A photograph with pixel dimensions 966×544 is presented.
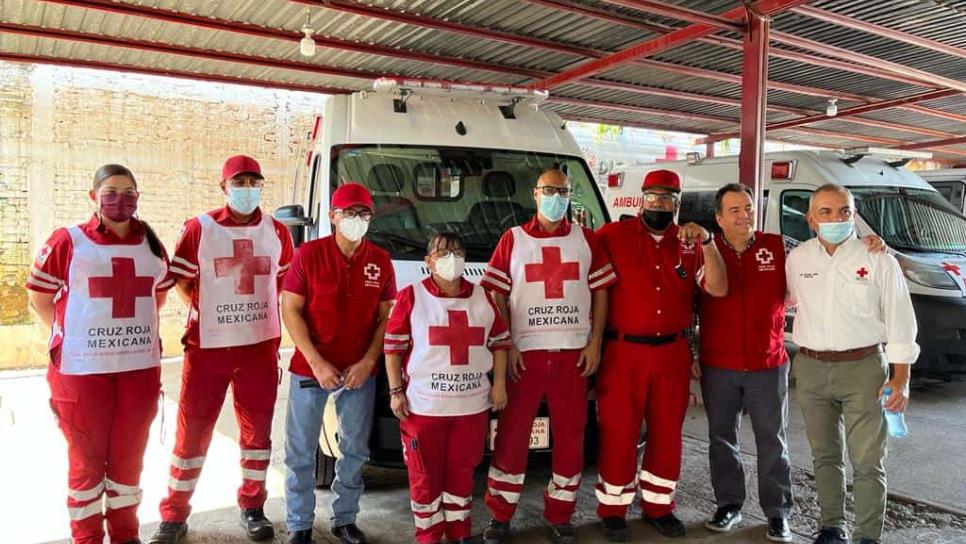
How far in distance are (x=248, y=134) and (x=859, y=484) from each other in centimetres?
819

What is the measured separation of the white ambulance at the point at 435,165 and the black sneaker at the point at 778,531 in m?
0.98

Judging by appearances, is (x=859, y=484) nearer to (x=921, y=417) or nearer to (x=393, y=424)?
(x=393, y=424)

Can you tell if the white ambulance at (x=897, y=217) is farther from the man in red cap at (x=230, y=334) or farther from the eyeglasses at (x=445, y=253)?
the man in red cap at (x=230, y=334)

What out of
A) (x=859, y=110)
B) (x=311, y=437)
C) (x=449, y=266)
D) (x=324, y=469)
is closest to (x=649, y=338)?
(x=449, y=266)

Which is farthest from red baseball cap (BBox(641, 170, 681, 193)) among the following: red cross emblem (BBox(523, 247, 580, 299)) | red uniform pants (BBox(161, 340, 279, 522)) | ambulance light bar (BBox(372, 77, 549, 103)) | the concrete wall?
the concrete wall

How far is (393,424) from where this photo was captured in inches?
141

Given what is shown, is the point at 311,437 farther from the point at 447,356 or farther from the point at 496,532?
the point at 496,532

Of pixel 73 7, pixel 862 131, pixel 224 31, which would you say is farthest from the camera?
pixel 862 131

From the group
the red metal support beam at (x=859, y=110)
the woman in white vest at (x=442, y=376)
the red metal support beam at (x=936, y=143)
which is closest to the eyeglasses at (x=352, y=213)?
the woman in white vest at (x=442, y=376)

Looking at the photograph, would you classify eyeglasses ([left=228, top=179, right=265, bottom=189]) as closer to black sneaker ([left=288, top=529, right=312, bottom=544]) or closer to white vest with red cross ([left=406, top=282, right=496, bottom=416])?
white vest with red cross ([left=406, top=282, right=496, bottom=416])

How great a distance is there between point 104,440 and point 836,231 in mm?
3373

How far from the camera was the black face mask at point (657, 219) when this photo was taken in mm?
3584

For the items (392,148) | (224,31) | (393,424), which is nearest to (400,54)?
(224,31)

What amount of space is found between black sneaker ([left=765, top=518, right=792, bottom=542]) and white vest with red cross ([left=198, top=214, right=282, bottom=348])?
2.66 m
